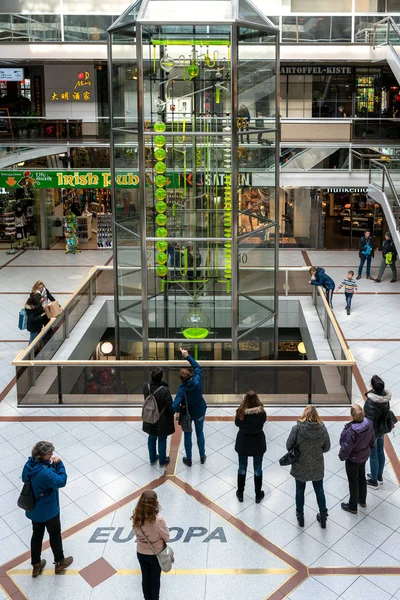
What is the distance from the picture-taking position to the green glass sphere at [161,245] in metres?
12.2

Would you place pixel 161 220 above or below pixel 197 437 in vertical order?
above

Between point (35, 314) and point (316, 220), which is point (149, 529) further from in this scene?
point (316, 220)

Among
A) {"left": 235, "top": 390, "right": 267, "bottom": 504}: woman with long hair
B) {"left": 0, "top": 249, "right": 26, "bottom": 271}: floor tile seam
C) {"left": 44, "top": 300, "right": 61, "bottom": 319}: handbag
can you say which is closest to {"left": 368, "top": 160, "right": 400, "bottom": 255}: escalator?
{"left": 44, "top": 300, "right": 61, "bottom": 319}: handbag

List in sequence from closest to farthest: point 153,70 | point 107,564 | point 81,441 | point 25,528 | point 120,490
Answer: point 107,564 < point 25,528 < point 120,490 < point 81,441 < point 153,70

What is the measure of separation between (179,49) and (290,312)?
5990 millimetres

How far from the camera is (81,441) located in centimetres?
956

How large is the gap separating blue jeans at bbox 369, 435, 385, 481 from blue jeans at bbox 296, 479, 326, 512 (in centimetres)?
108

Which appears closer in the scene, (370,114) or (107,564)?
(107,564)

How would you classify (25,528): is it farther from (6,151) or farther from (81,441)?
(6,151)

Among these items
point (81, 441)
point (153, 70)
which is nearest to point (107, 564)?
point (81, 441)

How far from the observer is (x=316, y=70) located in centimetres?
2500

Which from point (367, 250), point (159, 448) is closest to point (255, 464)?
point (159, 448)

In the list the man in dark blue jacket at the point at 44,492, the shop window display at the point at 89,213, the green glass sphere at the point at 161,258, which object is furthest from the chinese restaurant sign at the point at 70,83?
the man in dark blue jacket at the point at 44,492

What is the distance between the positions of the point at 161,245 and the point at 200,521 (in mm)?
5750
